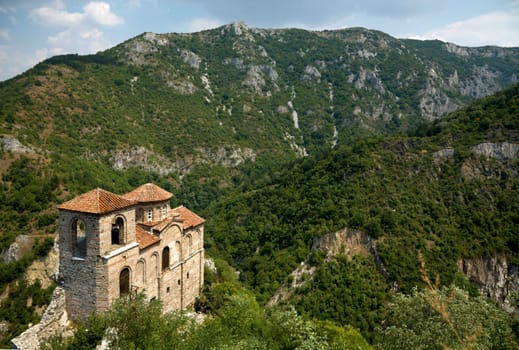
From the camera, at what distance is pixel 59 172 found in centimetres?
5375

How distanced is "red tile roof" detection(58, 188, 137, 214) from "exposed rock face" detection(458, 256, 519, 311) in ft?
128

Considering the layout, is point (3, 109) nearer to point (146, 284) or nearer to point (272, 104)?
point (146, 284)

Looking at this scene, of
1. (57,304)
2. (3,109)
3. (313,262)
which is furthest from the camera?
(3,109)

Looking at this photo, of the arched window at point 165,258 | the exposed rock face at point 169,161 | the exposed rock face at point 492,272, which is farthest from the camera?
the exposed rock face at point 169,161

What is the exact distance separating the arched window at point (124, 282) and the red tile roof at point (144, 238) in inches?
71.2

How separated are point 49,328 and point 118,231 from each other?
20.8 feet

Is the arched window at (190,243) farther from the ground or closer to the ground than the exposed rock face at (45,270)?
farther from the ground

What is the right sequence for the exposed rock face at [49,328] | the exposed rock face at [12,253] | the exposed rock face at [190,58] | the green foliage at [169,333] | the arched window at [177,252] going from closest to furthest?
the green foliage at [169,333] → the exposed rock face at [49,328] → the arched window at [177,252] → the exposed rock face at [12,253] → the exposed rock face at [190,58]

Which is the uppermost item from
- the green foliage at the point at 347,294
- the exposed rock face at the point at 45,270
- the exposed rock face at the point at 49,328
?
the exposed rock face at the point at 49,328

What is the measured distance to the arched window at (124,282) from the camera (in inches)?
882

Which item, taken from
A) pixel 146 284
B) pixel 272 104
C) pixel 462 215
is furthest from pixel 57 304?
pixel 272 104

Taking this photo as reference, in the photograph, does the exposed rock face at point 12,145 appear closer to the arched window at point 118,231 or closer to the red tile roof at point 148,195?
the red tile roof at point 148,195

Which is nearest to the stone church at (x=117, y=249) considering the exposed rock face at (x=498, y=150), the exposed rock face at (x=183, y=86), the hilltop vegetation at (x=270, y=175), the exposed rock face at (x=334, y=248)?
the hilltop vegetation at (x=270, y=175)

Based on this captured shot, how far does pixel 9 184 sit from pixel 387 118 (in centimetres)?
13062
